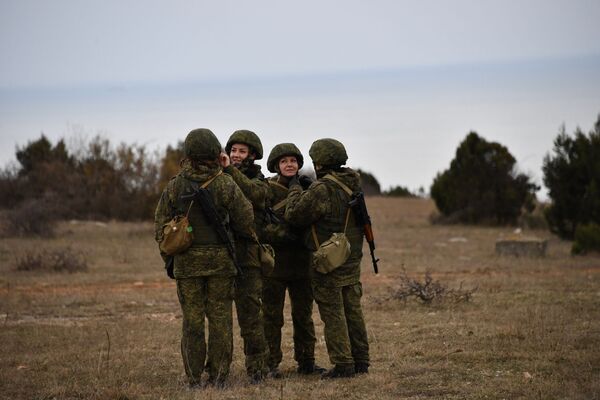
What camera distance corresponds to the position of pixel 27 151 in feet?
139

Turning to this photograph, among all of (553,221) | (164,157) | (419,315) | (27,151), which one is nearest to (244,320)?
→ (419,315)

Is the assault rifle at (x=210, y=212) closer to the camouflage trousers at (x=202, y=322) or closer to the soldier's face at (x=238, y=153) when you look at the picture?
the camouflage trousers at (x=202, y=322)

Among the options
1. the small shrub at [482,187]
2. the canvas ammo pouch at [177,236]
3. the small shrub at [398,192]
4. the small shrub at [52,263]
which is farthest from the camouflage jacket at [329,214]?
the small shrub at [398,192]

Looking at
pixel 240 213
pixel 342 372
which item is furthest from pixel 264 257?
pixel 342 372

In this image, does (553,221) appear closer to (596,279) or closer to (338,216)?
(596,279)

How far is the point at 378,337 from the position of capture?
11.0 m

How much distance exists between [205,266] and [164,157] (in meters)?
27.6

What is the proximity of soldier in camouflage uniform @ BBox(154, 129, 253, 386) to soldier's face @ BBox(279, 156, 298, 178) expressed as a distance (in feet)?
2.26

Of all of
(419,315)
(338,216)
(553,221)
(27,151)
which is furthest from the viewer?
(27,151)

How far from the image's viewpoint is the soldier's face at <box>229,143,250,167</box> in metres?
8.45

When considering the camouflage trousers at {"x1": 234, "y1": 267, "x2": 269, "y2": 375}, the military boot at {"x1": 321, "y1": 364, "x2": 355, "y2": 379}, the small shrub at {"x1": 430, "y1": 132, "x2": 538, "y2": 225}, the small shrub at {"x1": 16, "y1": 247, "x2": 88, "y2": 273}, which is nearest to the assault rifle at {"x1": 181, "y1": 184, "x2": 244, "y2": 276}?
the camouflage trousers at {"x1": 234, "y1": 267, "x2": 269, "y2": 375}

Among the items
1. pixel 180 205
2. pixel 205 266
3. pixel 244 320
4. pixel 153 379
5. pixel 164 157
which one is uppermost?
pixel 164 157

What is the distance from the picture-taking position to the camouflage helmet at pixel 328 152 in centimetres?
832

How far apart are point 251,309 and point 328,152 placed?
5.26 ft
